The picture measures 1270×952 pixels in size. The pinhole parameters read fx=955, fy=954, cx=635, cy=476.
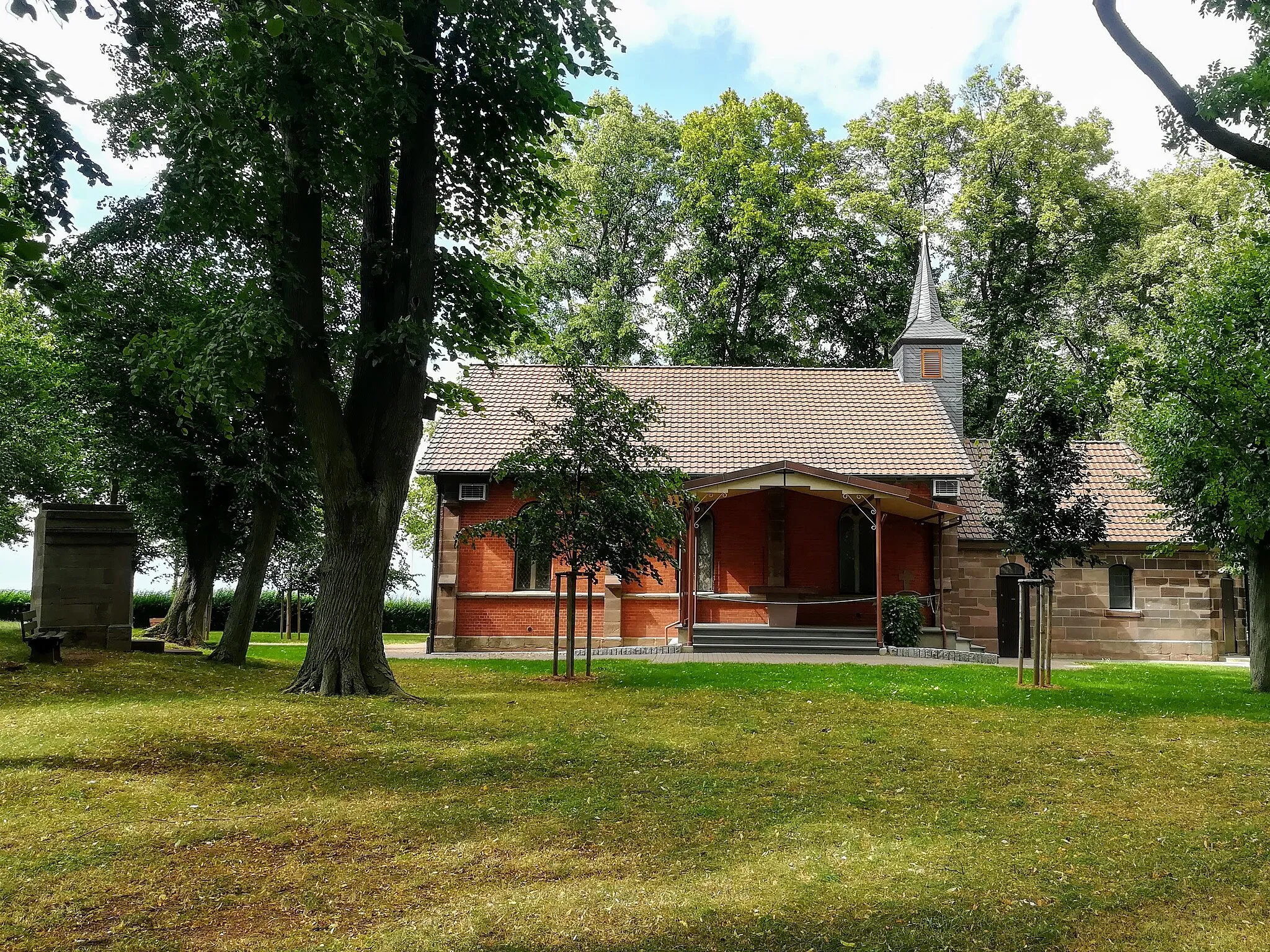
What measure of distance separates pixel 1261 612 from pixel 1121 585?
955 centimetres

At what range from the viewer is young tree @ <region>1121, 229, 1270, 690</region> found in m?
13.7

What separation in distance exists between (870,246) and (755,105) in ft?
22.1

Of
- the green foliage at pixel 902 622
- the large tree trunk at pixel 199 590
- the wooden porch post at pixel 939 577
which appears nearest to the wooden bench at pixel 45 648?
the large tree trunk at pixel 199 590

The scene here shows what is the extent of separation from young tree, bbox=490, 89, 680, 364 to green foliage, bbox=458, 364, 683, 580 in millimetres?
19281

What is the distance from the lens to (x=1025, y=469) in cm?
1547

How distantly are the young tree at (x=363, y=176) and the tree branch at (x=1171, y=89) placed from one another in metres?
7.04

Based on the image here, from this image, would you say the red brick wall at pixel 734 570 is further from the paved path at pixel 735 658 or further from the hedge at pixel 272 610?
the hedge at pixel 272 610

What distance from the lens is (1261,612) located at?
1545 centimetres

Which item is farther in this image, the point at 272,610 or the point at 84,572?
the point at 272,610

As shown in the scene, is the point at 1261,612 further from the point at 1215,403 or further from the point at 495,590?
the point at 495,590

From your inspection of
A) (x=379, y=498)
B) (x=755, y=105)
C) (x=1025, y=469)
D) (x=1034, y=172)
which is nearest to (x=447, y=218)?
(x=379, y=498)

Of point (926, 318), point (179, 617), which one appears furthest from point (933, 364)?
point (179, 617)

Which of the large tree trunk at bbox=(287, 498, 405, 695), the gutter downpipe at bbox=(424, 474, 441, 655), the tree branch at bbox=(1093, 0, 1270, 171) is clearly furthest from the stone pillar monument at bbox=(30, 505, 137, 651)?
the tree branch at bbox=(1093, 0, 1270, 171)

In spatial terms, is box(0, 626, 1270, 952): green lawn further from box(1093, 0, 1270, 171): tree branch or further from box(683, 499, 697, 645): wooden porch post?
box(683, 499, 697, 645): wooden porch post
